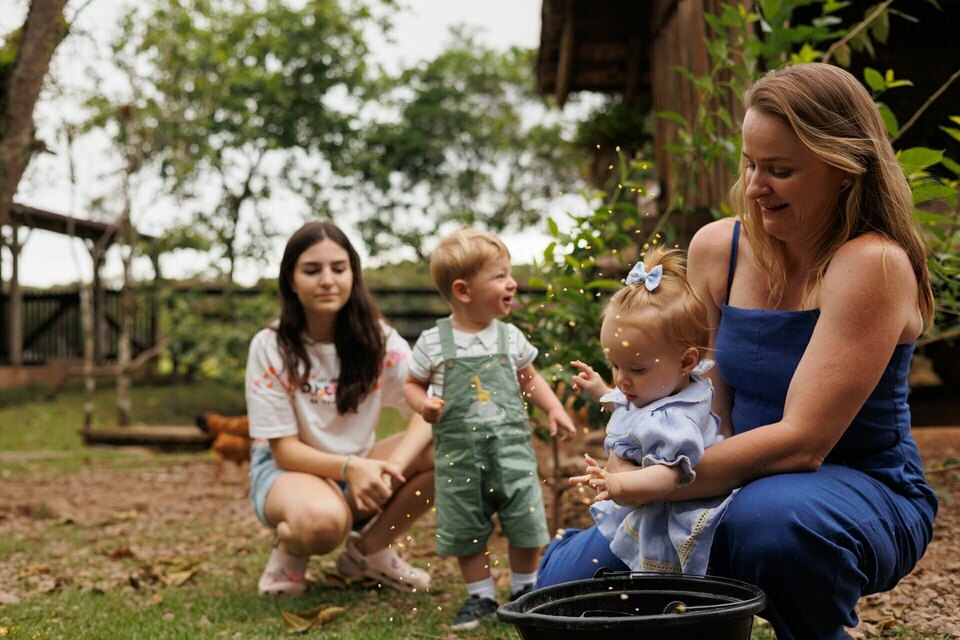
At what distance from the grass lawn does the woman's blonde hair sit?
115cm

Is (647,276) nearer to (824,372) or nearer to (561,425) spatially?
(824,372)

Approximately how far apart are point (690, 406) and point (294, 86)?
569 inches

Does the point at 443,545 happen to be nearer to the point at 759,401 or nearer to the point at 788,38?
the point at 759,401

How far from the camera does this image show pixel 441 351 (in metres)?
3.21

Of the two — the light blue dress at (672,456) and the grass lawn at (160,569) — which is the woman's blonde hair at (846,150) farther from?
the grass lawn at (160,569)

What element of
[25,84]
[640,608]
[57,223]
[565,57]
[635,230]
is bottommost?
[640,608]

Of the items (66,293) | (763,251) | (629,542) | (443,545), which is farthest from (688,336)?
(66,293)

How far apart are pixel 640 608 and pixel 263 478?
2.03 metres

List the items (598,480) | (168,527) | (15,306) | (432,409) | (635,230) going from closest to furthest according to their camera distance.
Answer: (598,480) < (432,409) < (635,230) < (168,527) < (15,306)

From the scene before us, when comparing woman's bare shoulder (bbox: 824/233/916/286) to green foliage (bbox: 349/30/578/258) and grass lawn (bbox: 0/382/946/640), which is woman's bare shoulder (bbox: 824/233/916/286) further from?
green foliage (bbox: 349/30/578/258)

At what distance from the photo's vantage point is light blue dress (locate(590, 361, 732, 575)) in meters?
1.99

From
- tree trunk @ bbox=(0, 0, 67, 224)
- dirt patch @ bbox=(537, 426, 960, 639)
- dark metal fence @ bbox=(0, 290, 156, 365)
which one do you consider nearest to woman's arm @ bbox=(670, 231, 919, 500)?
dirt patch @ bbox=(537, 426, 960, 639)

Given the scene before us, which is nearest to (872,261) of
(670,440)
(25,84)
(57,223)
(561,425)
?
(670,440)

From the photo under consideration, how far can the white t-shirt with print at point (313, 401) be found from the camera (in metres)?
3.59
